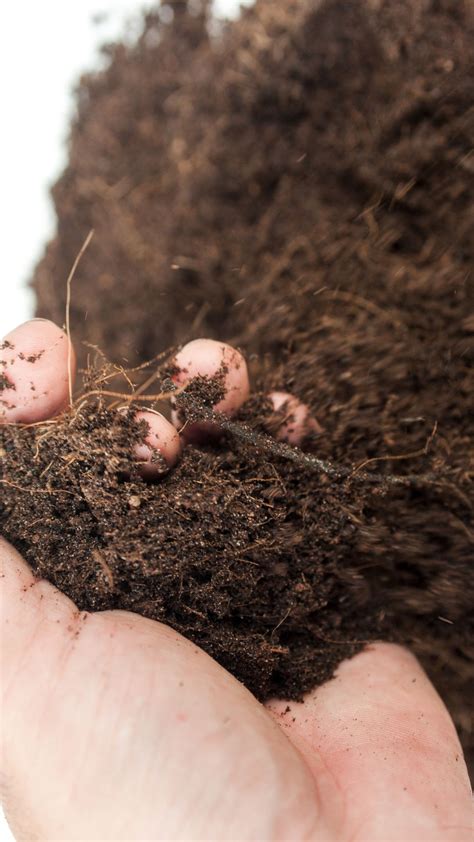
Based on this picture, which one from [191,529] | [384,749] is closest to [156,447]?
[191,529]

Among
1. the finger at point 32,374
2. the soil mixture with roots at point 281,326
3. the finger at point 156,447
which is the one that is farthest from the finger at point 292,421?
the finger at point 32,374

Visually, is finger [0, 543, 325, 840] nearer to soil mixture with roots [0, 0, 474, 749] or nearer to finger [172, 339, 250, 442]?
soil mixture with roots [0, 0, 474, 749]

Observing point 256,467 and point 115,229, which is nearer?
point 256,467

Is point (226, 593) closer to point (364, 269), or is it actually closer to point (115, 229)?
point (364, 269)

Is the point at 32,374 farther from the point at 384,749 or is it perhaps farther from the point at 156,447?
the point at 384,749

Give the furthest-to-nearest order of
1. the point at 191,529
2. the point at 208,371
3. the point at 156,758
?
the point at 208,371, the point at 191,529, the point at 156,758

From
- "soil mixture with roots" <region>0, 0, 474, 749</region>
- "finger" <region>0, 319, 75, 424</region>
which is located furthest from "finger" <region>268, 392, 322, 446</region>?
"finger" <region>0, 319, 75, 424</region>

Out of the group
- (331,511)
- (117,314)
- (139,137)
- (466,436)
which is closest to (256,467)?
(331,511)
